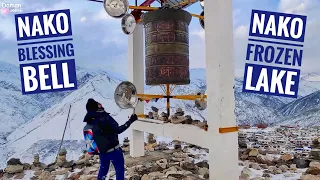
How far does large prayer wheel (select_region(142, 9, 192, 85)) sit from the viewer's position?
5.05 metres

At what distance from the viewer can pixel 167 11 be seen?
5051mm

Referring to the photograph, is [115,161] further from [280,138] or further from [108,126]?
[280,138]

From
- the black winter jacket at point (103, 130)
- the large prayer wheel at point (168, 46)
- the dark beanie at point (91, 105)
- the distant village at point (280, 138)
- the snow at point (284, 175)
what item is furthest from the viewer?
the distant village at point (280, 138)

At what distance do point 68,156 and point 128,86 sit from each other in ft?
10.4

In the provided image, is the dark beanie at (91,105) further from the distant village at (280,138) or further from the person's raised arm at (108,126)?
the distant village at (280,138)

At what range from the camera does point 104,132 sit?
12.1ft

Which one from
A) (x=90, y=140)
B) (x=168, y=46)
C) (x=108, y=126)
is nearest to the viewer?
(x=108, y=126)

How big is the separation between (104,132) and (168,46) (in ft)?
7.13

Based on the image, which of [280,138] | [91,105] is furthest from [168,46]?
[280,138]

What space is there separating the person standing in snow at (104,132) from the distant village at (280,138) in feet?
14.0

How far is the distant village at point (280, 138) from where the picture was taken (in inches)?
270

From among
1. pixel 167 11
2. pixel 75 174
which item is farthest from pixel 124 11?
pixel 75 174

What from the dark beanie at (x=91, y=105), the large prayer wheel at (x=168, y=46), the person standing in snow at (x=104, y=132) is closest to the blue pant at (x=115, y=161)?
the person standing in snow at (x=104, y=132)

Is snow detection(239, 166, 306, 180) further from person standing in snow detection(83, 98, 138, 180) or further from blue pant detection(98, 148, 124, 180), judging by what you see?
person standing in snow detection(83, 98, 138, 180)
